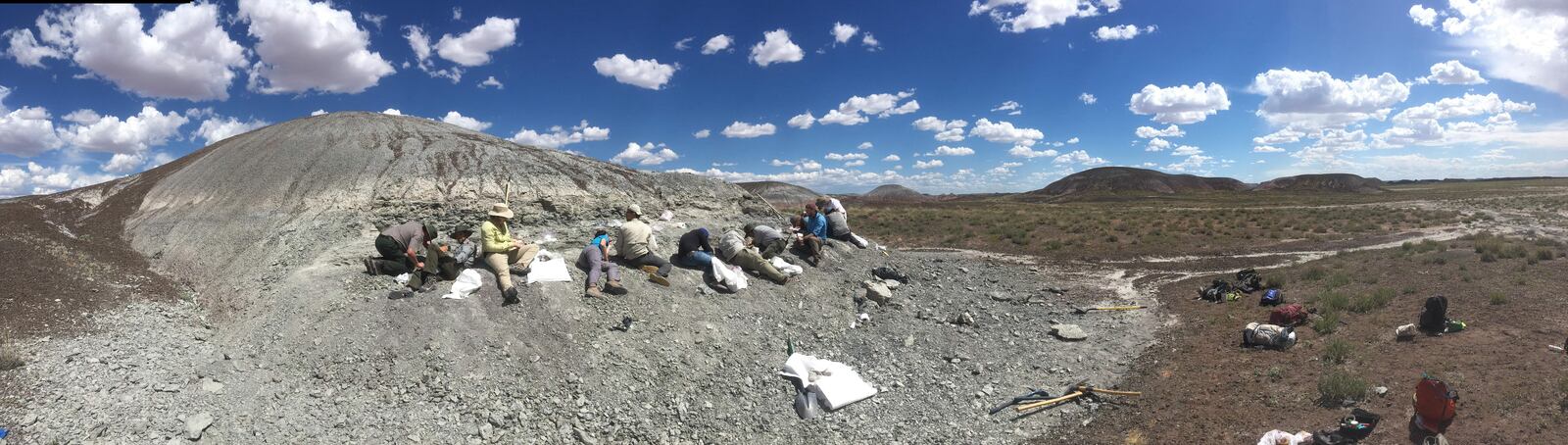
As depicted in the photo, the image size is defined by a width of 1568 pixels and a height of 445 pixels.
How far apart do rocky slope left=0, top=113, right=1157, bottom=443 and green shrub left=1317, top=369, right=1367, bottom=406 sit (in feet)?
8.31

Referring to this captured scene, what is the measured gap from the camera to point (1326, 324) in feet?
32.0

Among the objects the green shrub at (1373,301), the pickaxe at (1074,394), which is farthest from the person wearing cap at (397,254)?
the green shrub at (1373,301)

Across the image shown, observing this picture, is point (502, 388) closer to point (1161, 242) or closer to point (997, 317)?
point (997, 317)

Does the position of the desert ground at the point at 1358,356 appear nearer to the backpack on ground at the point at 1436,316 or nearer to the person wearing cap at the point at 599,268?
the backpack on ground at the point at 1436,316

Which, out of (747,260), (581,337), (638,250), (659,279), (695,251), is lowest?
(581,337)

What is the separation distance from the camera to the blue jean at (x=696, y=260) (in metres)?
11.3

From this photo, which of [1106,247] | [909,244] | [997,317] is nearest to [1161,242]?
[1106,247]

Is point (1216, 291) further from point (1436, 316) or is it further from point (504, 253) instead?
point (504, 253)

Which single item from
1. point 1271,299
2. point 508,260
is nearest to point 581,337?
point 508,260

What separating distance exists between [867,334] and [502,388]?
19.5ft

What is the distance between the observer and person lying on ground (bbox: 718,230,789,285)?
11742 mm

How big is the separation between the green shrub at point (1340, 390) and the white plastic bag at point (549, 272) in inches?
411

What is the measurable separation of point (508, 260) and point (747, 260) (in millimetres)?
4397

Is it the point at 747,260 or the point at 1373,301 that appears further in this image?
the point at 747,260
